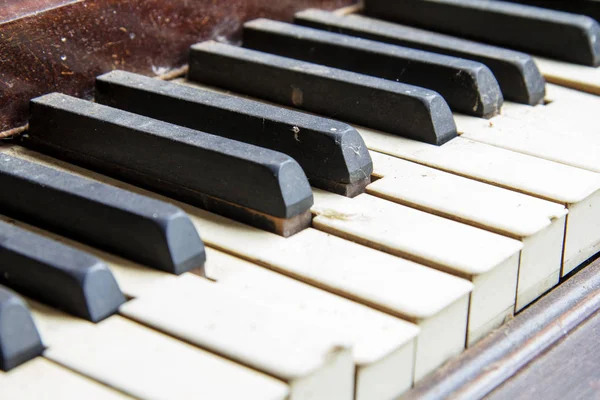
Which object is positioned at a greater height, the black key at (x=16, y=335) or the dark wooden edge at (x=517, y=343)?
the black key at (x=16, y=335)

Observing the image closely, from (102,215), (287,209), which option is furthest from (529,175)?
(102,215)

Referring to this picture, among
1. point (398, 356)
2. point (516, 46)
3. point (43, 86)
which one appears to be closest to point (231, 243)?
point (398, 356)

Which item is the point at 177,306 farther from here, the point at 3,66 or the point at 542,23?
the point at 542,23

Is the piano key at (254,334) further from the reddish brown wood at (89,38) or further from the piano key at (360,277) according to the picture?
the reddish brown wood at (89,38)

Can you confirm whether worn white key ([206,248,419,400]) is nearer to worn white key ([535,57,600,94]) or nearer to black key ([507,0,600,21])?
worn white key ([535,57,600,94])

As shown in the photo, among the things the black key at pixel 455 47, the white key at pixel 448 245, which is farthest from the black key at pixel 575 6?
the white key at pixel 448 245

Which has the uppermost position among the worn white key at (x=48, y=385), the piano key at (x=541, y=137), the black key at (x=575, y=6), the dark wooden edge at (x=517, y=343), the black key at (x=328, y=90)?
the black key at (x=575, y=6)

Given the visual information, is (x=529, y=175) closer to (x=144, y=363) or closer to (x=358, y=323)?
(x=358, y=323)
